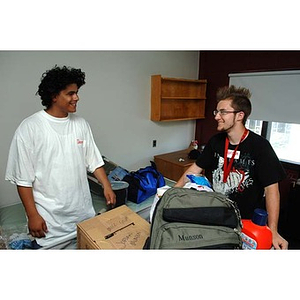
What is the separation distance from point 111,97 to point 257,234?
2214mm

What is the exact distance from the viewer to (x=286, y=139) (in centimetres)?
289

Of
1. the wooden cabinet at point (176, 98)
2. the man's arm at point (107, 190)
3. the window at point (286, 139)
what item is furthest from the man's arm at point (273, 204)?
the window at point (286, 139)

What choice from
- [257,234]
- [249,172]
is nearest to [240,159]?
[249,172]

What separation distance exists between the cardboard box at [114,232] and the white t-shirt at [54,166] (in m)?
0.45

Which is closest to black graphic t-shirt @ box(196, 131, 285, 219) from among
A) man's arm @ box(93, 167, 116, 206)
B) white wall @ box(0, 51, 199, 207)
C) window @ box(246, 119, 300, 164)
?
man's arm @ box(93, 167, 116, 206)

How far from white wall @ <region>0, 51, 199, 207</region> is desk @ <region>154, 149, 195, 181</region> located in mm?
173

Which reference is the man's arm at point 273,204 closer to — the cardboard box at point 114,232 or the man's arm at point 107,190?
the cardboard box at point 114,232

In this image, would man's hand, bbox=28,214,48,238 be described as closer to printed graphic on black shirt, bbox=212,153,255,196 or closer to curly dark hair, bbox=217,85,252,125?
printed graphic on black shirt, bbox=212,153,255,196

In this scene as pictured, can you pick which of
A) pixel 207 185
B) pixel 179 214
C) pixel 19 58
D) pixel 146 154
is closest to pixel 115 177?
pixel 146 154

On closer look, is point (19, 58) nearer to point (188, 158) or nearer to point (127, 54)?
point (127, 54)

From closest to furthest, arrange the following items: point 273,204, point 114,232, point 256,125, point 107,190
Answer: point 114,232 → point 273,204 → point 107,190 → point 256,125

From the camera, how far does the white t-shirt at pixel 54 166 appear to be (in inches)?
46.1

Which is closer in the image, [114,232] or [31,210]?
[114,232]

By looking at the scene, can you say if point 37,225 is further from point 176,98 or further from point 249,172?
point 176,98
